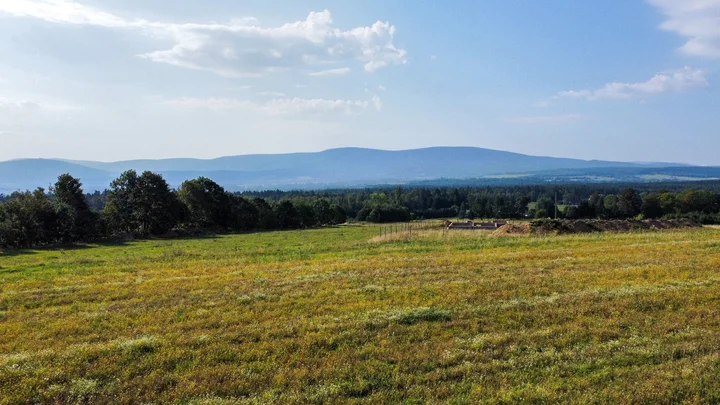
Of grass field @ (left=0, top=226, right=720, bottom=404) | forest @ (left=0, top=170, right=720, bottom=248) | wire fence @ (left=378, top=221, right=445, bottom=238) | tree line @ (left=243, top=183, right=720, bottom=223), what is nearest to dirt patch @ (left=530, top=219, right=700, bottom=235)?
wire fence @ (left=378, top=221, right=445, bottom=238)

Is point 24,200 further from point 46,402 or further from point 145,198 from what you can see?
point 46,402

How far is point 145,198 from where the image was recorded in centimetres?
6244

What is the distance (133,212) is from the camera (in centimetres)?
6150

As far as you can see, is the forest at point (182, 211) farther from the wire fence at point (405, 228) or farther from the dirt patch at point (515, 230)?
the dirt patch at point (515, 230)

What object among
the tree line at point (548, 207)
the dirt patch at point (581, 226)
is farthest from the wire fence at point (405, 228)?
the tree line at point (548, 207)

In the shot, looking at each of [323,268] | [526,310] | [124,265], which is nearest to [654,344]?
[526,310]

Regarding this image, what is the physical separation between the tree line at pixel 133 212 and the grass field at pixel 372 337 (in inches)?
1318

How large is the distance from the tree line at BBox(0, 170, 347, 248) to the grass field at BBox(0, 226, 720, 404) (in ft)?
110

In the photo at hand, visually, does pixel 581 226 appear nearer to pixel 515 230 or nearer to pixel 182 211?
pixel 515 230

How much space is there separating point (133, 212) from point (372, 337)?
60004 millimetres

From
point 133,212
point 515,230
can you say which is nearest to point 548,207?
point 515,230

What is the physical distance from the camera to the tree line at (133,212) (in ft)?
153

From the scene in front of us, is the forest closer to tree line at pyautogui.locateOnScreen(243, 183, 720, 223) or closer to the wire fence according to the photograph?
tree line at pyautogui.locateOnScreen(243, 183, 720, 223)

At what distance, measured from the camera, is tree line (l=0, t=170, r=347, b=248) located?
46.5 meters
